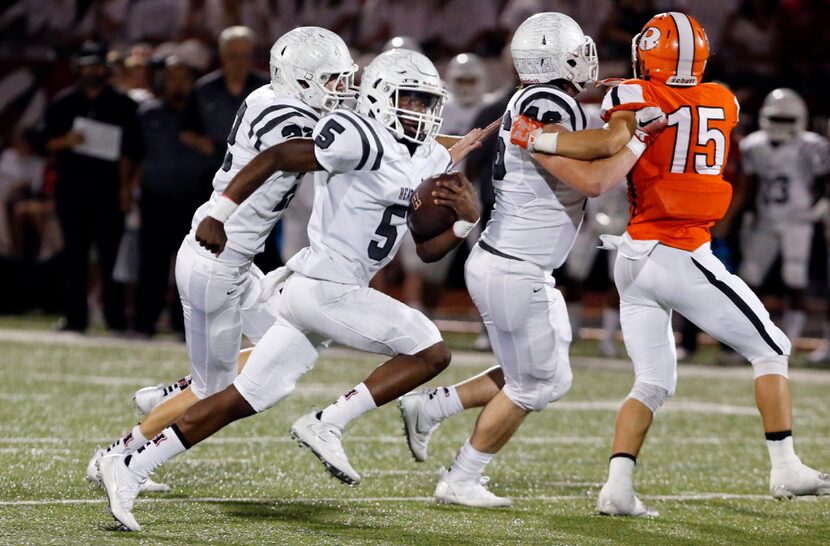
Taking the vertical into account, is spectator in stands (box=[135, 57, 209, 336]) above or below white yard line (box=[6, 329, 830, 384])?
above

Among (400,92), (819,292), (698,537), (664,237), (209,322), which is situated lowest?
(819,292)

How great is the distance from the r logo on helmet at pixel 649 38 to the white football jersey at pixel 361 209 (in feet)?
2.63

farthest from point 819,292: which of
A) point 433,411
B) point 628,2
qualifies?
point 433,411

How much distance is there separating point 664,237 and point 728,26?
6.86 m

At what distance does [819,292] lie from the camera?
10305 millimetres

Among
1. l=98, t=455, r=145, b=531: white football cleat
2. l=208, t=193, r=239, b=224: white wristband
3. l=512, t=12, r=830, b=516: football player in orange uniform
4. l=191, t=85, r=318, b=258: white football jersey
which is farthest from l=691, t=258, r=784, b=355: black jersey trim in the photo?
l=98, t=455, r=145, b=531: white football cleat

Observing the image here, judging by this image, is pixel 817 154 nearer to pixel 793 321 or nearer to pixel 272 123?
pixel 793 321

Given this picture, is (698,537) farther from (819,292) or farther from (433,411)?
(819,292)

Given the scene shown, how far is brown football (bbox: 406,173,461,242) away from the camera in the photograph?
4.07 meters

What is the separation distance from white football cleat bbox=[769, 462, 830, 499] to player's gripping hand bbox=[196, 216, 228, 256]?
1732 mm

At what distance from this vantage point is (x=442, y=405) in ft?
15.3

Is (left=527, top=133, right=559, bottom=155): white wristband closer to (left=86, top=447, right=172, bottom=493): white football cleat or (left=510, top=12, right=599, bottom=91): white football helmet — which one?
(left=510, top=12, right=599, bottom=91): white football helmet

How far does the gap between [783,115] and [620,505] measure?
5.24 meters

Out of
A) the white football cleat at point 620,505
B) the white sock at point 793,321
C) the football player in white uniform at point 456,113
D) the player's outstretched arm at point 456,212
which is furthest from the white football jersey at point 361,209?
the white sock at point 793,321
